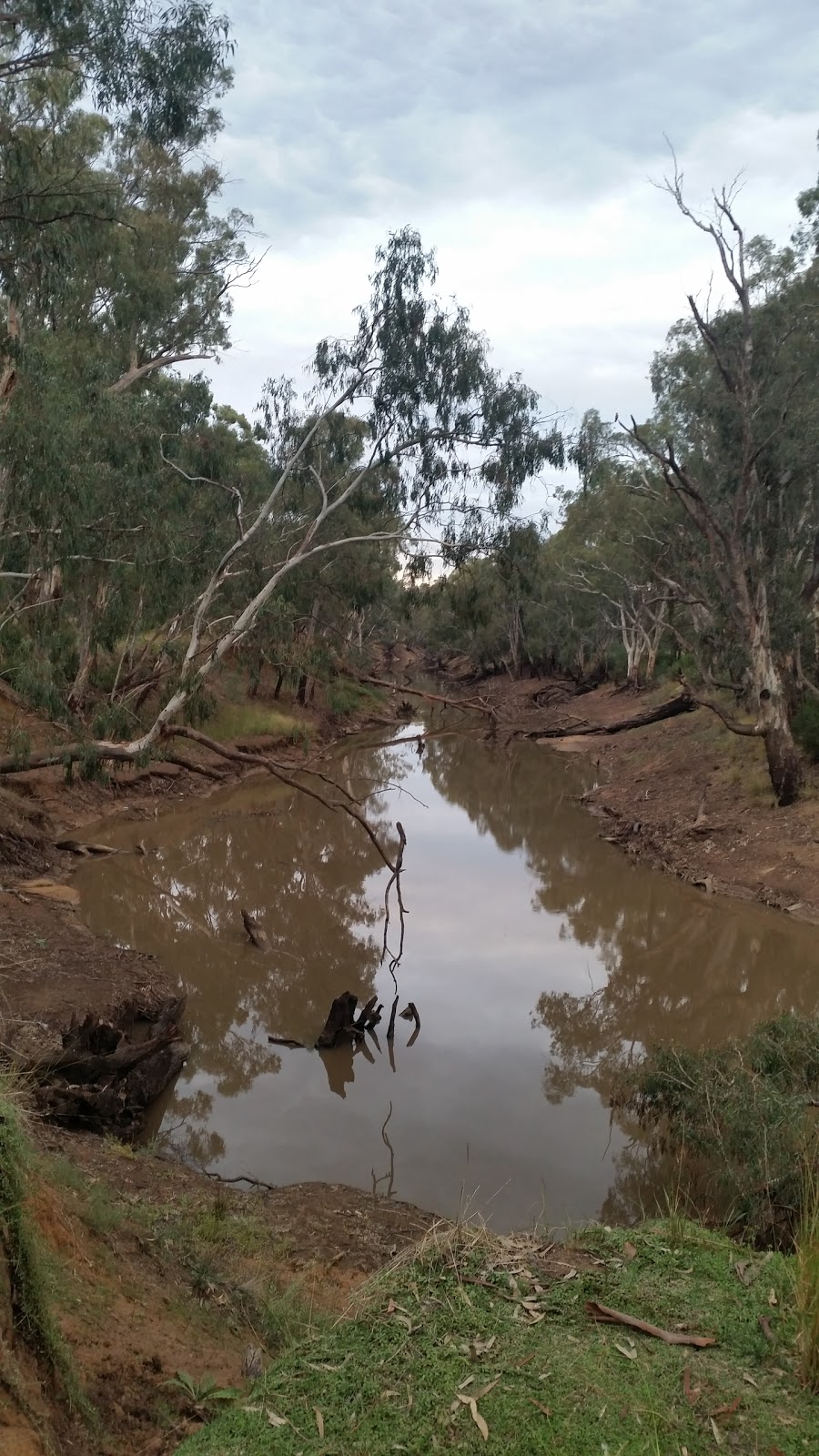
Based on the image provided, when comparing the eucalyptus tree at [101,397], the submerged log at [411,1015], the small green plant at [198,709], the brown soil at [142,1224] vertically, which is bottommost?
the submerged log at [411,1015]

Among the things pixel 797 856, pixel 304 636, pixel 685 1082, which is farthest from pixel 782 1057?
pixel 304 636

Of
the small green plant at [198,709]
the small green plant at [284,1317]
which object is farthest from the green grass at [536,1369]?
the small green plant at [198,709]

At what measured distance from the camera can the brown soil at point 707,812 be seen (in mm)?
11844

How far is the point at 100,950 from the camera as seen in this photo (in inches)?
320

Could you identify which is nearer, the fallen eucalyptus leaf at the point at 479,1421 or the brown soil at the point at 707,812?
the fallen eucalyptus leaf at the point at 479,1421

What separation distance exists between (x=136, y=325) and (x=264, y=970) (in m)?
11.5

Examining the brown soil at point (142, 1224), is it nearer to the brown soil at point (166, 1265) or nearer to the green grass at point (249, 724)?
the brown soil at point (166, 1265)

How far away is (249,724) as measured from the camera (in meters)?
21.3

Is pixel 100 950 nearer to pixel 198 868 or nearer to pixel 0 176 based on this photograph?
pixel 198 868

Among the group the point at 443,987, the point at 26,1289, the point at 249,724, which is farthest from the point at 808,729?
the point at 26,1289

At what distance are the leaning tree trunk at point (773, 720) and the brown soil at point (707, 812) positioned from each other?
293 millimetres

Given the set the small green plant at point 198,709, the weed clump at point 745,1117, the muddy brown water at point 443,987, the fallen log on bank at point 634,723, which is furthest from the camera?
the small green plant at point 198,709

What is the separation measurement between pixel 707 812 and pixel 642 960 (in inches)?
221

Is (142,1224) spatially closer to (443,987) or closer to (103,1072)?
(103,1072)
